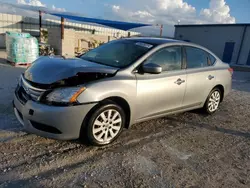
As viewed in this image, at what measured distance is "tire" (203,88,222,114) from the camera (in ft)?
15.1

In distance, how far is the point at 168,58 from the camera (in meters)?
3.71

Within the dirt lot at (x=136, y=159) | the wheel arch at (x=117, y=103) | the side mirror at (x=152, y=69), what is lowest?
the dirt lot at (x=136, y=159)

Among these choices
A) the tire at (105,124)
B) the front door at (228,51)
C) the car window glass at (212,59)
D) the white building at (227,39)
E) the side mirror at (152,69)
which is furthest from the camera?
the front door at (228,51)

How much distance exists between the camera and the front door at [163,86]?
3.26m

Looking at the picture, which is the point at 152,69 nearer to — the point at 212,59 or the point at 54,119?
the point at 54,119

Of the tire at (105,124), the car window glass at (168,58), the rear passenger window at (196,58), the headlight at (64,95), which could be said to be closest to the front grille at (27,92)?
the headlight at (64,95)

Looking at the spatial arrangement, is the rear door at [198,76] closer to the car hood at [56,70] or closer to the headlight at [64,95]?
the car hood at [56,70]

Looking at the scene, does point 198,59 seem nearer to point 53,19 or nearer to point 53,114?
point 53,114

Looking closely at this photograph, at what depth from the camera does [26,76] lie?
312 cm

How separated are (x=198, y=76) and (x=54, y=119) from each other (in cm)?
286

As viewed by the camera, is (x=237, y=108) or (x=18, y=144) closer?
(x=18, y=144)

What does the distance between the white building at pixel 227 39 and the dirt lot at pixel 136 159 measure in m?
19.2

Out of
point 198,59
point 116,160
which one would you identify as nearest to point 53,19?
point 198,59

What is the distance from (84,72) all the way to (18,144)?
1377 mm
